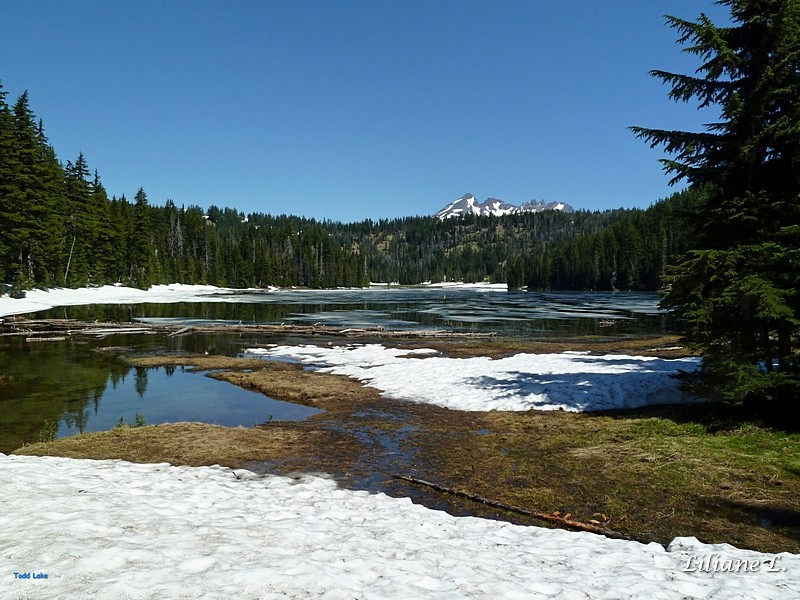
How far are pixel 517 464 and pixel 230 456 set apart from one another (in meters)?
7.09

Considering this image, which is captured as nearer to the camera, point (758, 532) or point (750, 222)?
point (758, 532)

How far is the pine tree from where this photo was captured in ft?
36.3

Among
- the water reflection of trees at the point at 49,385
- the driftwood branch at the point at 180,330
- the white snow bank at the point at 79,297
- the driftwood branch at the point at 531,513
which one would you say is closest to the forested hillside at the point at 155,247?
the white snow bank at the point at 79,297

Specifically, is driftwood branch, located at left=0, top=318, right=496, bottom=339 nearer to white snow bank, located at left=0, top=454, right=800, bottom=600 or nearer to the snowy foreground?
the snowy foreground

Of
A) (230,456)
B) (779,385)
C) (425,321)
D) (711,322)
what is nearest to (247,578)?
(230,456)

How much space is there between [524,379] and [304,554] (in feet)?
49.8

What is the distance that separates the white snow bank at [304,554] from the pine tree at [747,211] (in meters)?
6.64

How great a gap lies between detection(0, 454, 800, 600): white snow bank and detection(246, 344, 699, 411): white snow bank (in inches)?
374

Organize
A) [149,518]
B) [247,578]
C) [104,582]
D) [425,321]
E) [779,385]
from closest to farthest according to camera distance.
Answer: [104,582] < [247,578] < [149,518] < [779,385] < [425,321]

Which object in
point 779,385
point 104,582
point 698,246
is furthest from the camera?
point 698,246

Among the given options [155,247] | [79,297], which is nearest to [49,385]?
[79,297]

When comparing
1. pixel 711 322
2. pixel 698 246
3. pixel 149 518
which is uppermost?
pixel 698 246

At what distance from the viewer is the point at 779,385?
11.8 m

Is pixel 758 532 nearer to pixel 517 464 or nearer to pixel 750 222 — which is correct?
pixel 517 464
